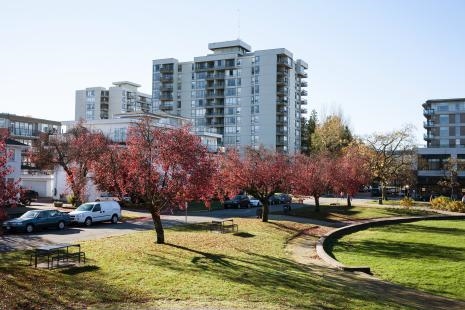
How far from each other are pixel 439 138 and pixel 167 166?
101429 mm

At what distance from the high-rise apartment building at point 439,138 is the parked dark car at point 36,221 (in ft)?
250

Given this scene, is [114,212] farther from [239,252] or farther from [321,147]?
[321,147]

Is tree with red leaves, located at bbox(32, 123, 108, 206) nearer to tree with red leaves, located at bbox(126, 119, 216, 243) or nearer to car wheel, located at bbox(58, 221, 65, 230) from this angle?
car wheel, located at bbox(58, 221, 65, 230)

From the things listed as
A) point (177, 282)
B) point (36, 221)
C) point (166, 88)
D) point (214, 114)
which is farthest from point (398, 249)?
point (166, 88)

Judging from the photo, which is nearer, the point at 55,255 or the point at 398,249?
the point at 55,255

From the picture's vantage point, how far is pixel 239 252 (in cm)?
2338

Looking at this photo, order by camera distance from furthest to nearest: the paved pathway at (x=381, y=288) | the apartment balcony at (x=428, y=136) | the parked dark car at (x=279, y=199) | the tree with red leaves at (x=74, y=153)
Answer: the apartment balcony at (x=428, y=136) < the parked dark car at (x=279, y=199) < the tree with red leaves at (x=74, y=153) < the paved pathway at (x=381, y=288)

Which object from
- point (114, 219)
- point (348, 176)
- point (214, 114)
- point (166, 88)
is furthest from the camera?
point (166, 88)

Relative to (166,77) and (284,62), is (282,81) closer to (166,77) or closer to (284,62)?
(284,62)

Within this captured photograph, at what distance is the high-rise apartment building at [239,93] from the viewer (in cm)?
11578

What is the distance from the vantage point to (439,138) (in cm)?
11112

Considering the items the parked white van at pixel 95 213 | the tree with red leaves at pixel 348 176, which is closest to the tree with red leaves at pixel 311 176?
the tree with red leaves at pixel 348 176

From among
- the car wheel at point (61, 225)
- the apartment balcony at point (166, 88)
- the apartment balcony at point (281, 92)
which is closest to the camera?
the car wheel at point (61, 225)

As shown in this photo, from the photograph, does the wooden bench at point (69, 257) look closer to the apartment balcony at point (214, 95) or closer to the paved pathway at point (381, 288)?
the paved pathway at point (381, 288)
